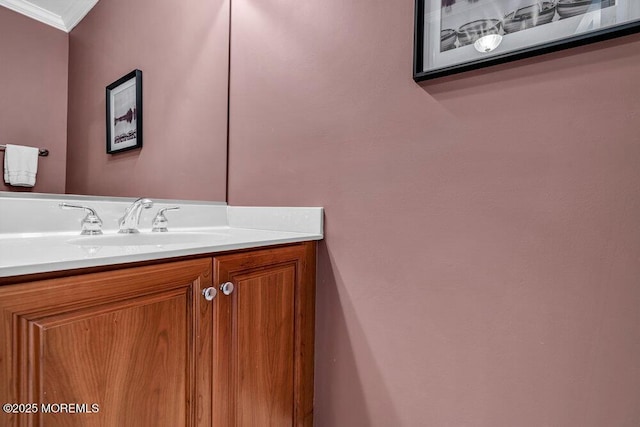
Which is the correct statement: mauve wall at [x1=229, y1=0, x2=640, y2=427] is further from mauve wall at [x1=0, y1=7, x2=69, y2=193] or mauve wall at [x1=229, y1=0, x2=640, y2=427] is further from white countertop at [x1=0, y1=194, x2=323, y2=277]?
mauve wall at [x1=0, y1=7, x2=69, y2=193]

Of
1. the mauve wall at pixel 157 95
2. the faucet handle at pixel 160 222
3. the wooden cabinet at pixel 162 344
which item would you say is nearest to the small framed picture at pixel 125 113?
the mauve wall at pixel 157 95

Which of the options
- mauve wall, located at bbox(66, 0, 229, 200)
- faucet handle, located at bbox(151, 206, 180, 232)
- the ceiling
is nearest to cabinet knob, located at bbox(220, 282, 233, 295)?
faucet handle, located at bbox(151, 206, 180, 232)

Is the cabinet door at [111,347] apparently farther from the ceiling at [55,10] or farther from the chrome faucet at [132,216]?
the ceiling at [55,10]

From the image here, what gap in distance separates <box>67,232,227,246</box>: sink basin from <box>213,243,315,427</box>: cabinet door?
0.16 meters

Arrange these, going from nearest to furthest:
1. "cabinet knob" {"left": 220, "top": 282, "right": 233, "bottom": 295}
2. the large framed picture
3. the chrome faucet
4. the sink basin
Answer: the large framed picture, "cabinet knob" {"left": 220, "top": 282, "right": 233, "bottom": 295}, the sink basin, the chrome faucet

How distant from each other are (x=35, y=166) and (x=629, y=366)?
153cm

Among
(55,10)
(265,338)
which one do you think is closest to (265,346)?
(265,338)

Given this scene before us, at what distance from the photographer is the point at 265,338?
2.88ft

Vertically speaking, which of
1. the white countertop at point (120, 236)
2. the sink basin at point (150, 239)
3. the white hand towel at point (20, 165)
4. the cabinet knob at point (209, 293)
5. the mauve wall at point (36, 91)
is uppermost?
the mauve wall at point (36, 91)

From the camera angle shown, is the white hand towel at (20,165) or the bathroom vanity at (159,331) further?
the white hand towel at (20,165)

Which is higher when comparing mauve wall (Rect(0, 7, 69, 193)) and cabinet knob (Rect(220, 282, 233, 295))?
mauve wall (Rect(0, 7, 69, 193))

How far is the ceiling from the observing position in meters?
0.85

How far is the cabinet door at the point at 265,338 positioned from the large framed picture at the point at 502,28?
67 cm

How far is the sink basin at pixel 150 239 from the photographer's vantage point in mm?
902
